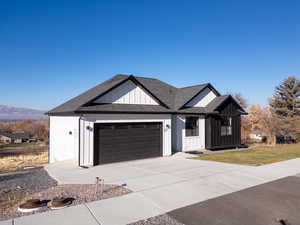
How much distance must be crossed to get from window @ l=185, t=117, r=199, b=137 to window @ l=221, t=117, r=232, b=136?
244cm

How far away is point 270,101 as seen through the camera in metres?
39.9

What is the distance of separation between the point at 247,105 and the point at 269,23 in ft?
74.3

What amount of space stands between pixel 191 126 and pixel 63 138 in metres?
9.35

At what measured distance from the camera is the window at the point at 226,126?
54.7ft

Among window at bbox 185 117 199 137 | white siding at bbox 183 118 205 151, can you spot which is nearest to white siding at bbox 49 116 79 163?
white siding at bbox 183 118 205 151

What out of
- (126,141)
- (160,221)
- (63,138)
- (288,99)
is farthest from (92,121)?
(288,99)

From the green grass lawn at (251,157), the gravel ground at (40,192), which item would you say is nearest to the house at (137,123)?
the green grass lawn at (251,157)

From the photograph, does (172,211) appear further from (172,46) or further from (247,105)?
(247,105)

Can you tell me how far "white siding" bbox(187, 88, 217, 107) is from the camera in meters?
16.3

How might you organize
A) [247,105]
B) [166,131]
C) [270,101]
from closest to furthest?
[166,131] < [247,105] < [270,101]

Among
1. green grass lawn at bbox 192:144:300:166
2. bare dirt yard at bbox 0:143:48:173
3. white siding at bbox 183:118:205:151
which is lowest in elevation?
bare dirt yard at bbox 0:143:48:173

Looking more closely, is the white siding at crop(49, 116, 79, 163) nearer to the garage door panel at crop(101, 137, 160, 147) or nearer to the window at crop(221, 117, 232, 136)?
the garage door panel at crop(101, 137, 160, 147)

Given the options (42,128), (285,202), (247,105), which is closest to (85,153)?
(285,202)

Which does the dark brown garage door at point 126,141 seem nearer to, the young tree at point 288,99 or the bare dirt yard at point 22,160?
the bare dirt yard at point 22,160
